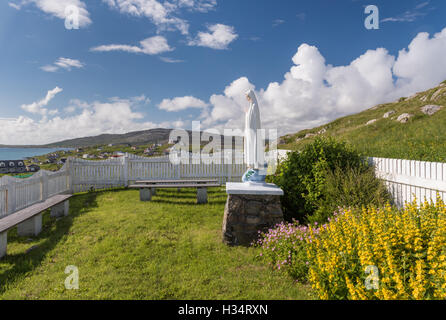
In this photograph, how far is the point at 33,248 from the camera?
430 centimetres

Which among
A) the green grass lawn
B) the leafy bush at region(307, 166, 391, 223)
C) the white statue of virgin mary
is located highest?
the white statue of virgin mary

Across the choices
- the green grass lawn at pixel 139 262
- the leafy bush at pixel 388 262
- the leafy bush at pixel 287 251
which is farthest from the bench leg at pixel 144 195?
the leafy bush at pixel 388 262

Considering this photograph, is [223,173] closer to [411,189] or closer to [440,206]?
[411,189]

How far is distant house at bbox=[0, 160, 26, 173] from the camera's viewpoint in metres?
9.16

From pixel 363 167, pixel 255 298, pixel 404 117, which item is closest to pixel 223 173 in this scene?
pixel 363 167

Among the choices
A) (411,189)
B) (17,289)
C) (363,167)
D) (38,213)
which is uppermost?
(363,167)

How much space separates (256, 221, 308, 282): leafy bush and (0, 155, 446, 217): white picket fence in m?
2.15

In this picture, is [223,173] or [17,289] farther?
[223,173]

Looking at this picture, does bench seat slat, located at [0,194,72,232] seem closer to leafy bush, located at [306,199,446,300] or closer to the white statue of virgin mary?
the white statue of virgin mary

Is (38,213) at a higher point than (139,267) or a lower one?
higher

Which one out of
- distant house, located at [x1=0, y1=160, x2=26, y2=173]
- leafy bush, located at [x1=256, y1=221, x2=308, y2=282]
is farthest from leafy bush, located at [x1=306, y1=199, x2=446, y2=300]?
distant house, located at [x1=0, y1=160, x2=26, y2=173]

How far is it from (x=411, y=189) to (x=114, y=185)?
10.5 m

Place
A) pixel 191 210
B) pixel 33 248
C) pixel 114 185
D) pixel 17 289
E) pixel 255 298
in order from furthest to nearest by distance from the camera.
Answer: pixel 114 185 < pixel 191 210 < pixel 33 248 < pixel 17 289 < pixel 255 298

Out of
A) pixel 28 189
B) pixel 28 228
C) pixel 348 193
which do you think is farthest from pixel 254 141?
pixel 28 189
